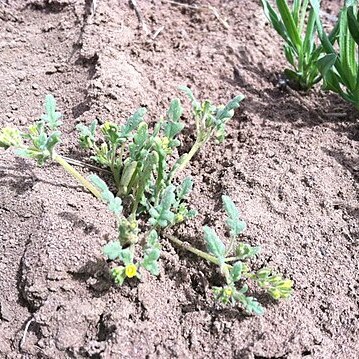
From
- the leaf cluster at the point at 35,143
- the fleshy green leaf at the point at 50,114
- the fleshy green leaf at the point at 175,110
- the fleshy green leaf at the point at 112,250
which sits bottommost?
the fleshy green leaf at the point at 112,250

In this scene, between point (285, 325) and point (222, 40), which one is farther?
point (222, 40)

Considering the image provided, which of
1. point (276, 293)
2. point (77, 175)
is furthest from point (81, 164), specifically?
point (276, 293)

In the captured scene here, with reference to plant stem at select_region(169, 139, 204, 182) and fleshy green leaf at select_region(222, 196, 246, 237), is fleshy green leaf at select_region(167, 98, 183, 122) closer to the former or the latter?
plant stem at select_region(169, 139, 204, 182)

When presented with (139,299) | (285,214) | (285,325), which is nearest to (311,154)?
(285,214)

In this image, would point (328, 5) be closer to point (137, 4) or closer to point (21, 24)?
point (137, 4)

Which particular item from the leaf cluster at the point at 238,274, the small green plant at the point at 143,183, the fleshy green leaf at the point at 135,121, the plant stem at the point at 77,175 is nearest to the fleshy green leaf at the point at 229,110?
the small green plant at the point at 143,183

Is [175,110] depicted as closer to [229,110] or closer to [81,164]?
[229,110]

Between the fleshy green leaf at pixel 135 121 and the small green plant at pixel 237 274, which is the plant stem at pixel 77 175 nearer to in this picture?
the fleshy green leaf at pixel 135 121
